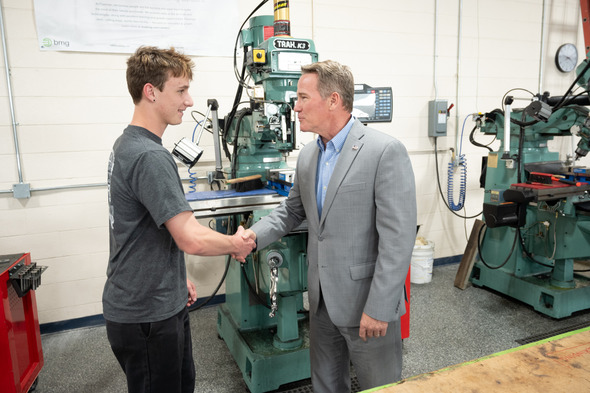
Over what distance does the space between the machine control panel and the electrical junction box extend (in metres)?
0.77

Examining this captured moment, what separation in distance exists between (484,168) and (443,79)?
3.33 feet

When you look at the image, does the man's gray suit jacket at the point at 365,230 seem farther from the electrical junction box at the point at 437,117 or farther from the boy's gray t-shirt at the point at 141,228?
the electrical junction box at the point at 437,117

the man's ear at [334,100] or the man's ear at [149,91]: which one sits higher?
the man's ear at [149,91]

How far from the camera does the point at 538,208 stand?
331 cm

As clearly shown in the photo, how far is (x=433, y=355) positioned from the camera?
2674 millimetres

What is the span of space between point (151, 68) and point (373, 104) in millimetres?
2382

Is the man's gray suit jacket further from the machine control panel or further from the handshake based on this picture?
the machine control panel

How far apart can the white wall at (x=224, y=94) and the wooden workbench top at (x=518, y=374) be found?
Result: 2676 millimetres

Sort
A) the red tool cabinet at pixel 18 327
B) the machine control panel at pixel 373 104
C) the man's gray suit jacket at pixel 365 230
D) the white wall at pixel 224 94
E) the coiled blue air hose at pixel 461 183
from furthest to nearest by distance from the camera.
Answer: the coiled blue air hose at pixel 461 183 → the machine control panel at pixel 373 104 → the white wall at pixel 224 94 → the red tool cabinet at pixel 18 327 → the man's gray suit jacket at pixel 365 230

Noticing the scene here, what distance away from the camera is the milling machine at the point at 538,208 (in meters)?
2.94

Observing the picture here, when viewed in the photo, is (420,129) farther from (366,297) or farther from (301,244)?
(366,297)

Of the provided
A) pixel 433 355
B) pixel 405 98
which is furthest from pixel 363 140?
pixel 405 98

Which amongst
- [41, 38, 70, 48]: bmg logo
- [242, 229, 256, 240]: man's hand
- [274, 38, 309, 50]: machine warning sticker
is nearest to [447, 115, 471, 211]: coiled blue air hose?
[274, 38, 309, 50]: machine warning sticker

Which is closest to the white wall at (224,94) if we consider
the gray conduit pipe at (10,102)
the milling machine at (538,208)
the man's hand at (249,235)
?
the gray conduit pipe at (10,102)
